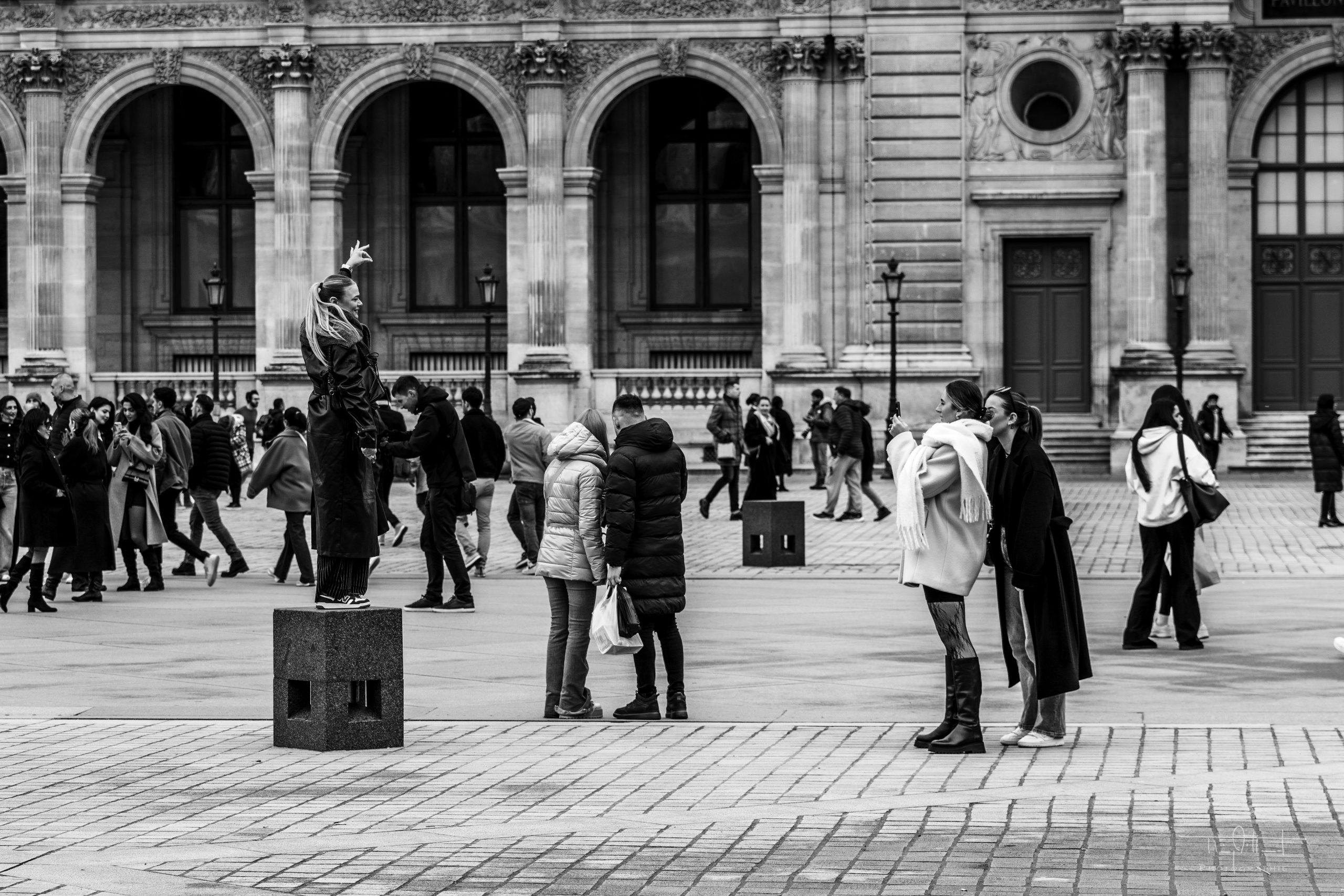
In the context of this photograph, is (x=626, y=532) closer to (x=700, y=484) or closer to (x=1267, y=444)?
(x=700, y=484)

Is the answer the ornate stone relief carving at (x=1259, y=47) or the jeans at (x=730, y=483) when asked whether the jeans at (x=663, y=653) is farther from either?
the ornate stone relief carving at (x=1259, y=47)

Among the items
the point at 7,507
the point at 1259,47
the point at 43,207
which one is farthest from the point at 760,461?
the point at 43,207

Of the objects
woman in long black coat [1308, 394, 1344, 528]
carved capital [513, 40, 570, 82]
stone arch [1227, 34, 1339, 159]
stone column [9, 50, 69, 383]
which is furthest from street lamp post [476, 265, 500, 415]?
woman in long black coat [1308, 394, 1344, 528]

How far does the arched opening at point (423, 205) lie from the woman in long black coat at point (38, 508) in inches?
1084

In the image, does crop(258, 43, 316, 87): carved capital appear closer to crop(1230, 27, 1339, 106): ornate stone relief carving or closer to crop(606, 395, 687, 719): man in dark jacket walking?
crop(1230, 27, 1339, 106): ornate stone relief carving

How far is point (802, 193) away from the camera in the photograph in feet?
137

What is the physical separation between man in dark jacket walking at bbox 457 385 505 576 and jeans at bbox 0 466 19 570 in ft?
12.9

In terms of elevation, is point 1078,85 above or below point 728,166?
above

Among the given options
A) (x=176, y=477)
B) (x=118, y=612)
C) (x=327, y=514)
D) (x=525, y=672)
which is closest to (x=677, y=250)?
(x=176, y=477)

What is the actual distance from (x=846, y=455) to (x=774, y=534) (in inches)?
240

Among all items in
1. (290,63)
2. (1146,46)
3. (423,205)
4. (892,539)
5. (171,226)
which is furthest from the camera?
(171,226)

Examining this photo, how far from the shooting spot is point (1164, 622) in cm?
1617

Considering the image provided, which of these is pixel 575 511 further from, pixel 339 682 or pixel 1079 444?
pixel 1079 444

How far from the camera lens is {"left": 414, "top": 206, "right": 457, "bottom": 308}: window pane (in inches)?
1843
